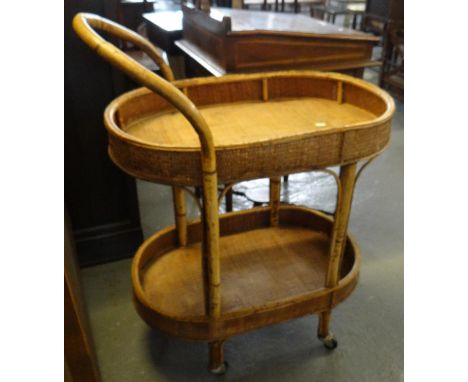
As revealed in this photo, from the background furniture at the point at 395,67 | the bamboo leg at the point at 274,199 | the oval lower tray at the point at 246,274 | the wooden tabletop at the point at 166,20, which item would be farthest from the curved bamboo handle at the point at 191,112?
the background furniture at the point at 395,67

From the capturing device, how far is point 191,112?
97 cm

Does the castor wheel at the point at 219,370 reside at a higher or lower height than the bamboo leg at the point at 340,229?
lower

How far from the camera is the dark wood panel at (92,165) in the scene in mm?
1678

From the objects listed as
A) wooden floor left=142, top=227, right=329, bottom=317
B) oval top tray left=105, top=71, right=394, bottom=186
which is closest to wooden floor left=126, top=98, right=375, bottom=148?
oval top tray left=105, top=71, right=394, bottom=186

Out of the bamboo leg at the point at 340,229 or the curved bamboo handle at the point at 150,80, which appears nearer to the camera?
the curved bamboo handle at the point at 150,80

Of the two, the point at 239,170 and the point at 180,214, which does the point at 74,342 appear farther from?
the point at 180,214

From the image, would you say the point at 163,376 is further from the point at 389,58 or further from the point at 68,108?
the point at 389,58

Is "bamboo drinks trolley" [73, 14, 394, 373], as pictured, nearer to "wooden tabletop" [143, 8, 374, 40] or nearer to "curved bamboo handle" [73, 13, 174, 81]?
"curved bamboo handle" [73, 13, 174, 81]

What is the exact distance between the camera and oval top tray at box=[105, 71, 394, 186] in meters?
1.05

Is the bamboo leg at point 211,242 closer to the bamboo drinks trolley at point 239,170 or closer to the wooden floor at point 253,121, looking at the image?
the bamboo drinks trolley at point 239,170

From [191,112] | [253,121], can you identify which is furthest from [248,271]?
[191,112]

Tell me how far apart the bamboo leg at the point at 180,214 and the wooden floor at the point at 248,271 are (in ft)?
0.16

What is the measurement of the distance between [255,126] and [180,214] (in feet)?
1.74

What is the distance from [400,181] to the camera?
2.69 m
